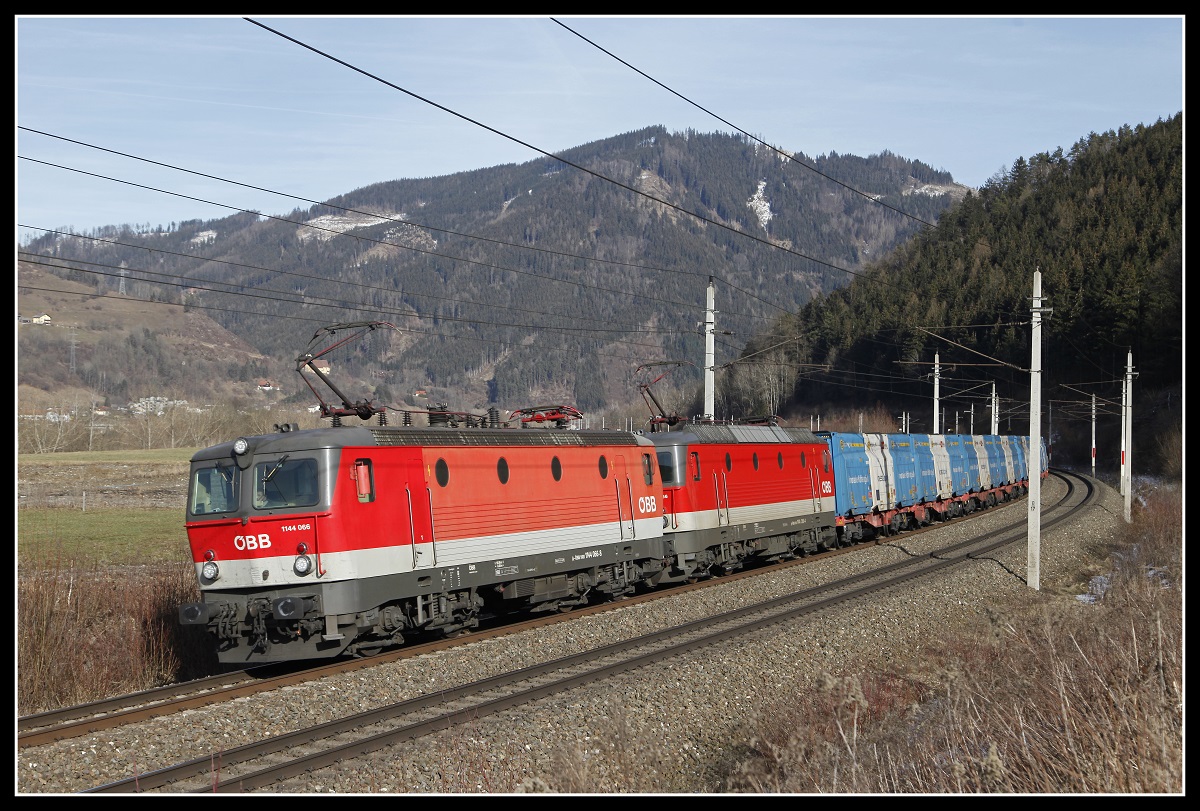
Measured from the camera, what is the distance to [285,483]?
→ 14562 millimetres

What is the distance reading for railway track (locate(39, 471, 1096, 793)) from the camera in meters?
9.82

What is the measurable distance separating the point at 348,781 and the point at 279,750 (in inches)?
52.7

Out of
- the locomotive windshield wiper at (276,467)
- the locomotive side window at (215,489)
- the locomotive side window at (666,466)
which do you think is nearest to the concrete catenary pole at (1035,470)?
the locomotive side window at (666,466)

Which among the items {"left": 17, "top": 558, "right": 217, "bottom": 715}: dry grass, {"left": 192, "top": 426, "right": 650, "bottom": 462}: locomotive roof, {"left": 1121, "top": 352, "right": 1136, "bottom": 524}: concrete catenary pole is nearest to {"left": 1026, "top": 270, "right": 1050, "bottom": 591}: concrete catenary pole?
{"left": 192, "top": 426, "right": 650, "bottom": 462}: locomotive roof

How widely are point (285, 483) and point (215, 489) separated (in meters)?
1.23

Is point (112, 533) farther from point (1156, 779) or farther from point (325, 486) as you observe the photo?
point (1156, 779)

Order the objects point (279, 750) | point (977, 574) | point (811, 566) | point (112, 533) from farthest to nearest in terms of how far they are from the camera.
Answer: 1. point (112, 533)
2. point (811, 566)
3. point (977, 574)
4. point (279, 750)

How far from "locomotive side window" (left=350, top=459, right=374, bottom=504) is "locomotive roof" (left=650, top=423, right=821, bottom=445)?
9800mm

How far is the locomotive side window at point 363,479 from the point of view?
1471 centimetres

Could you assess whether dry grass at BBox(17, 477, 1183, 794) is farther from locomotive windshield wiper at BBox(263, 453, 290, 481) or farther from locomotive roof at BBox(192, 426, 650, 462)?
locomotive windshield wiper at BBox(263, 453, 290, 481)

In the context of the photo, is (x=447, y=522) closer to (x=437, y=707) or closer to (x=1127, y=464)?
(x=437, y=707)

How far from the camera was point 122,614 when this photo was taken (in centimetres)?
1730

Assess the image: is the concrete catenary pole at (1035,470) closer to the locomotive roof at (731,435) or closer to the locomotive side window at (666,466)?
the locomotive roof at (731,435)

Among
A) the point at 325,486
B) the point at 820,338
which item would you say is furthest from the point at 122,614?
the point at 820,338
